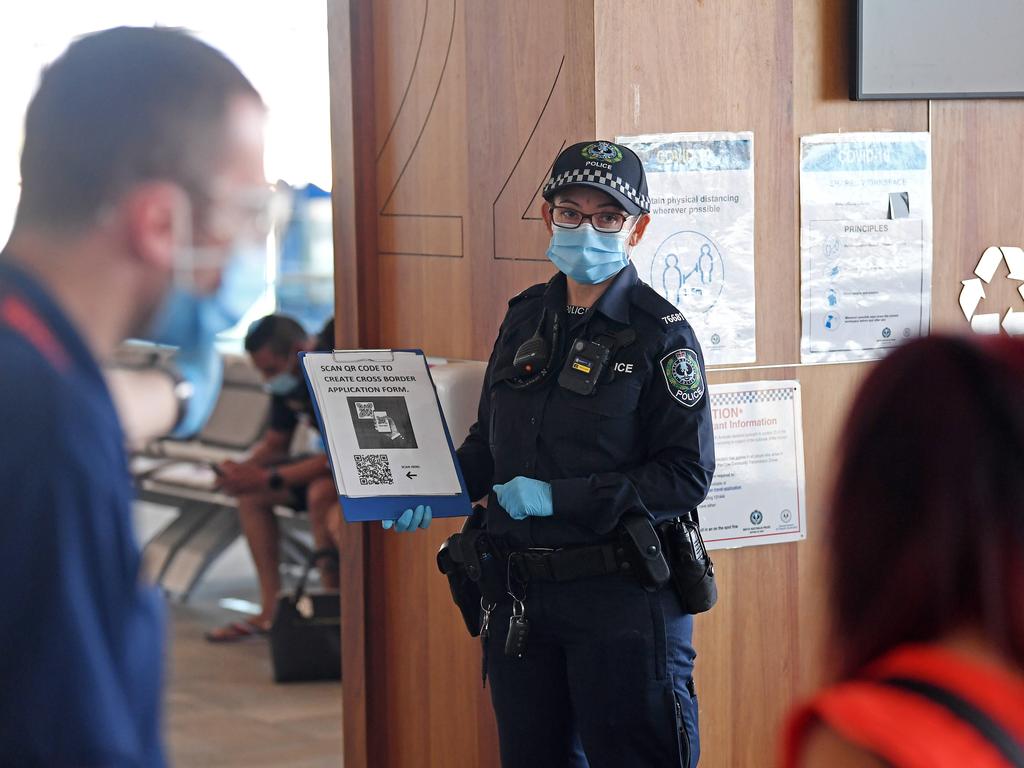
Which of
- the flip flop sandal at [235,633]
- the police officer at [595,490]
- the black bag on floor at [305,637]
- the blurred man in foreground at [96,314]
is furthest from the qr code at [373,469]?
the flip flop sandal at [235,633]

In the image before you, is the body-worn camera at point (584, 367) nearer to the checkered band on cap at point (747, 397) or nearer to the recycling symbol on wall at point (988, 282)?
the checkered band on cap at point (747, 397)

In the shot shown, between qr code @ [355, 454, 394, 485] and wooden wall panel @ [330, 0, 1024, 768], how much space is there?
64cm

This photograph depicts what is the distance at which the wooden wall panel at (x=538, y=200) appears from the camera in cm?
288

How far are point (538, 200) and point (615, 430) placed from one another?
0.81m

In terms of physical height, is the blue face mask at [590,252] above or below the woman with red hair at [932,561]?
above

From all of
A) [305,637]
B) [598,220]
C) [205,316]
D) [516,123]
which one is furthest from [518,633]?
[305,637]

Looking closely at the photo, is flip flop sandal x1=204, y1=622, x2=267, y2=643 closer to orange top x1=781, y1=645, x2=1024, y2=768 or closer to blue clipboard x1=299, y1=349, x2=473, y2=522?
blue clipboard x1=299, y1=349, x2=473, y2=522

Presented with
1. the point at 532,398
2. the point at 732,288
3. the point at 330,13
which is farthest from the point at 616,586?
the point at 330,13

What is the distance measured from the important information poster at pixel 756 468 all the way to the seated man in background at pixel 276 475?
2629mm

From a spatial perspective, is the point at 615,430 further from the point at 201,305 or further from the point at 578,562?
the point at 201,305

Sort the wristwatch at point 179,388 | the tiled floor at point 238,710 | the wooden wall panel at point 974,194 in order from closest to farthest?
the wristwatch at point 179,388, the wooden wall panel at point 974,194, the tiled floor at point 238,710

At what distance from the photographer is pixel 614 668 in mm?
2252

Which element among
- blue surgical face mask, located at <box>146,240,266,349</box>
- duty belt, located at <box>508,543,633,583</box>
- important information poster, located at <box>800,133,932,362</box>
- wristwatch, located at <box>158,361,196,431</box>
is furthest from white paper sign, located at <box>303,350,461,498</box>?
blue surgical face mask, located at <box>146,240,266,349</box>

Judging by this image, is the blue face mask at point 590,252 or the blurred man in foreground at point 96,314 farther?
the blue face mask at point 590,252
